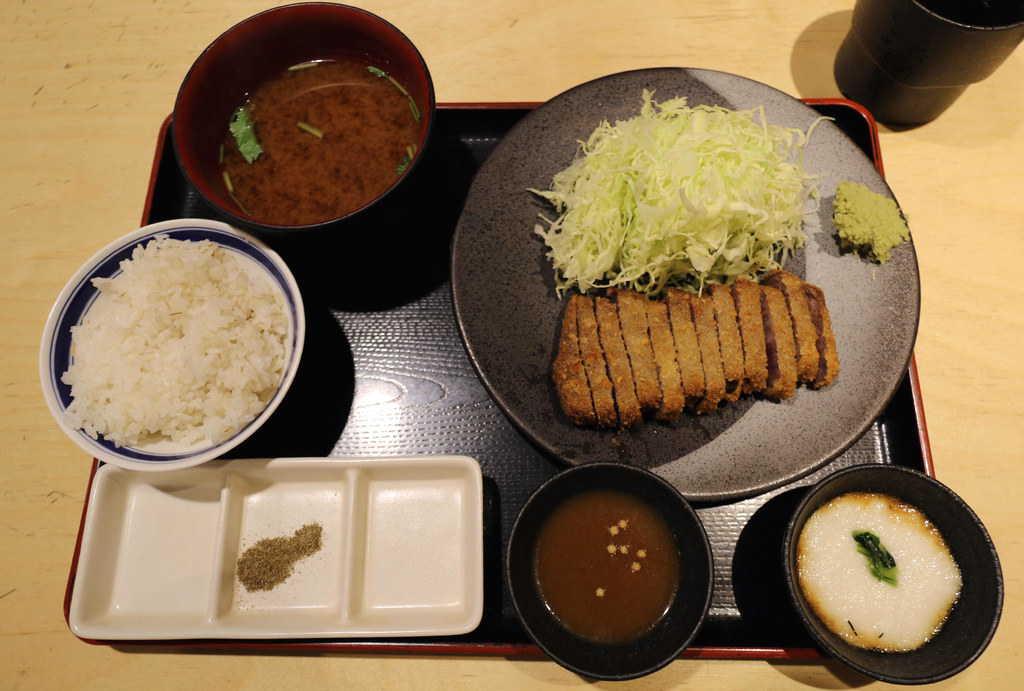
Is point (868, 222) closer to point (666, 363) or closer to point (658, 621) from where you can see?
point (666, 363)

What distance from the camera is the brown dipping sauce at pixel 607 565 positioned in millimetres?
1936

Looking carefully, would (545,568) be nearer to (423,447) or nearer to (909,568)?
(423,447)

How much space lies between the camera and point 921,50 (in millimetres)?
2398

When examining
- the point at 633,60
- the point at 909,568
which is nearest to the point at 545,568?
the point at 909,568

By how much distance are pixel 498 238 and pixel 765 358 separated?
1.12m

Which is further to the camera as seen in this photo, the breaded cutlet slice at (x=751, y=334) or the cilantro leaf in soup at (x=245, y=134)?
the cilantro leaf in soup at (x=245, y=134)

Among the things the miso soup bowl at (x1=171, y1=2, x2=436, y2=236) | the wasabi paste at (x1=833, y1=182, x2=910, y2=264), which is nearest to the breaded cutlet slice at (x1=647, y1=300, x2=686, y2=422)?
the wasabi paste at (x1=833, y1=182, x2=910, y2=264)

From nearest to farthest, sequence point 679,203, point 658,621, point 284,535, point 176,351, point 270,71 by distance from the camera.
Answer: point 658,621
point 176,351
point 284,535
point 679,203
point 270,71

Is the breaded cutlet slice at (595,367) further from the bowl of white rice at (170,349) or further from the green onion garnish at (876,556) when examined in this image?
the bowl of white rice at (170,349)

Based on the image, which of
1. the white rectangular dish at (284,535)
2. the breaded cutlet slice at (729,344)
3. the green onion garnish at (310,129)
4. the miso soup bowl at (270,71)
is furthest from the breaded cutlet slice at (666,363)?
the green onion garnish at (310,129)

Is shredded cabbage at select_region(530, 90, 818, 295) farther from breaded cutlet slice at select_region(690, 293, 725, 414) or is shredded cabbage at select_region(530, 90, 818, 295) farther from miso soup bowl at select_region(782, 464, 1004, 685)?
miso soup bowl at select_region(782, 464, 1004, 685)

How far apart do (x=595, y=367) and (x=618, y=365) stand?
8 cm

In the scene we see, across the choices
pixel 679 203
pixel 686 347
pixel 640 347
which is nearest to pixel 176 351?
pixel 640 347

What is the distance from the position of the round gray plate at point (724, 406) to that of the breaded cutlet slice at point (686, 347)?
147 millimetres
